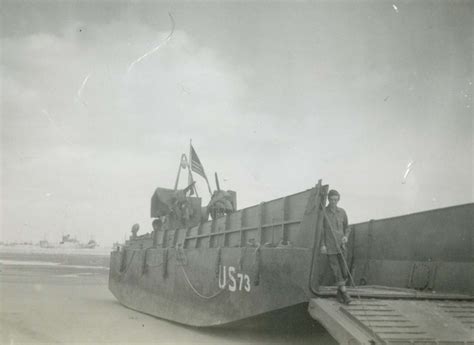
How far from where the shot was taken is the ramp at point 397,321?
4656 millimetres

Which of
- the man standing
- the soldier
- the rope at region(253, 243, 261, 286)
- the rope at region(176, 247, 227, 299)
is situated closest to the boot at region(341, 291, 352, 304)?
the man standing

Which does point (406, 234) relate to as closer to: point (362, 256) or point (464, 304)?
point (362, 256)

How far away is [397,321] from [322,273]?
311 cm

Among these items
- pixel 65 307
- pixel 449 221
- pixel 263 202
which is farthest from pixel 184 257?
pixel 449 221

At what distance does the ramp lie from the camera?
15.3 feet

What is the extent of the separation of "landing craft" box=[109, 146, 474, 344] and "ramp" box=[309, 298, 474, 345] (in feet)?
0.04

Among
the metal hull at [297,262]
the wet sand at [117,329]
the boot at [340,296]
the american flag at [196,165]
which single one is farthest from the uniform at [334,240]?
the american flag at [196,165]

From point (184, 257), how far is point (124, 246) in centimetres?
537

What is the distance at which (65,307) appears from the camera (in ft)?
39.6

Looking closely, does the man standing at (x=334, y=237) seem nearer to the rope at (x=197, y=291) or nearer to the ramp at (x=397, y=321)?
the ramp at (x=397, y=321)

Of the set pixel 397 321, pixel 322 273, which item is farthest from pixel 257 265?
pixel 397 321

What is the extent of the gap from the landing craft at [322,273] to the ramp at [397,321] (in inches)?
0.5

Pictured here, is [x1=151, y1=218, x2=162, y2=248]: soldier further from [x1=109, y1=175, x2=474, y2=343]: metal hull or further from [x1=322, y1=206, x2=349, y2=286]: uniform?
[x1=322, y1=206, x2=349, y2=286]: uniform

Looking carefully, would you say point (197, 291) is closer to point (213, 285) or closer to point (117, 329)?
point (213, 285)
